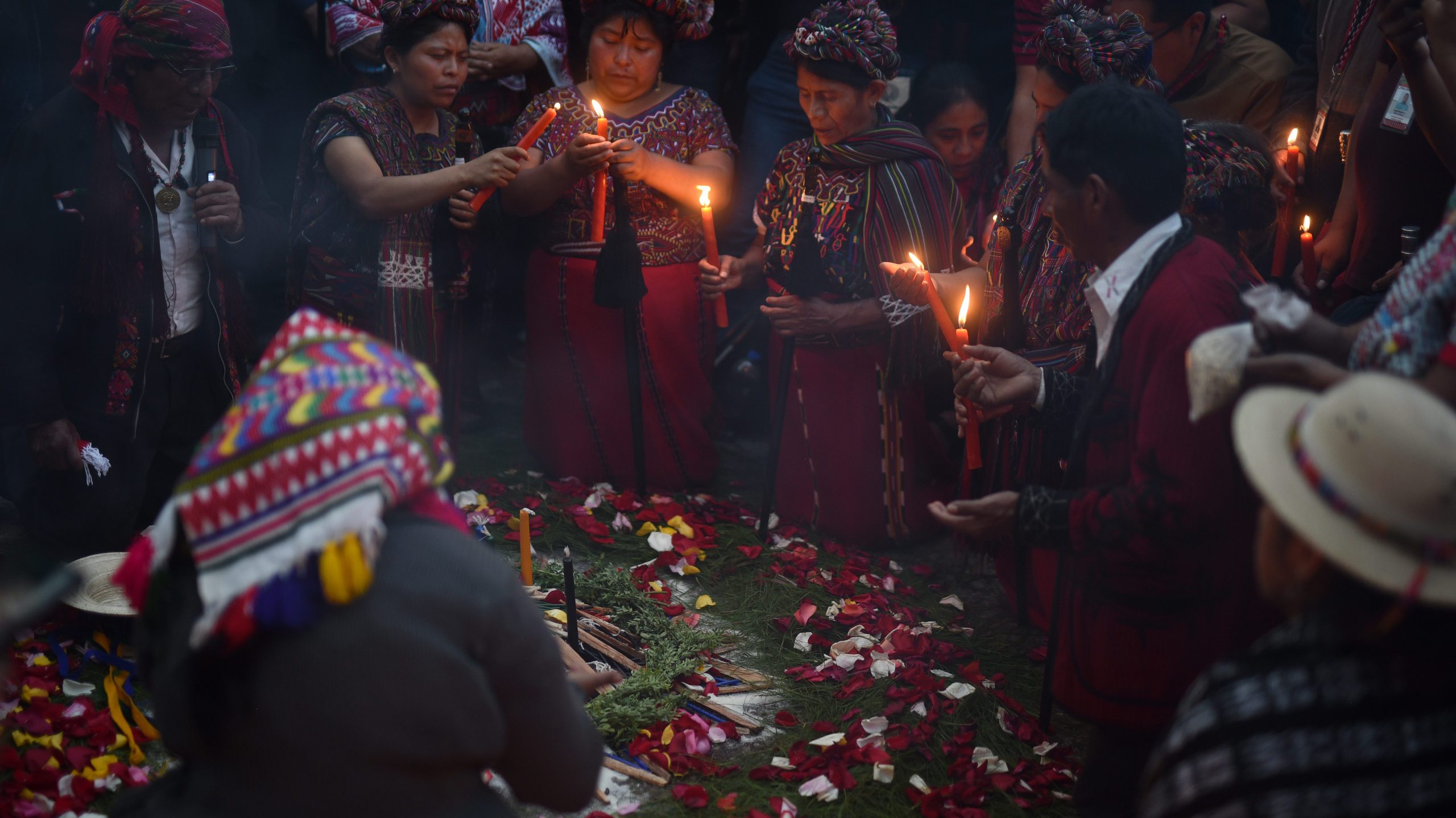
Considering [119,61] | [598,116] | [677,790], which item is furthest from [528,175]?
[677,790]

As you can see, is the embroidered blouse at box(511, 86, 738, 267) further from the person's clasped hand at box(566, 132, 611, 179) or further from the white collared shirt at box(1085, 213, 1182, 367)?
the white collared shirt at box(1085, 213, 1182, 367)

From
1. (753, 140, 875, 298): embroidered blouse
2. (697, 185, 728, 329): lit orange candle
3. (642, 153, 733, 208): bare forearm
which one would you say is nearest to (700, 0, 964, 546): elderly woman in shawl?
(753, 140, 875, 298): embroidered blouse

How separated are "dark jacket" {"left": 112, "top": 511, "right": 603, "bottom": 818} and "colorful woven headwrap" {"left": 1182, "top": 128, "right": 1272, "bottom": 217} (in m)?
2.62

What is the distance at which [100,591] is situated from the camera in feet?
11.8

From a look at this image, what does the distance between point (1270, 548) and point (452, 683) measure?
129 centimetres

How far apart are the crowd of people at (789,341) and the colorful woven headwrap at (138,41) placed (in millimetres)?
14

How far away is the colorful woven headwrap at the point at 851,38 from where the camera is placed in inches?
172

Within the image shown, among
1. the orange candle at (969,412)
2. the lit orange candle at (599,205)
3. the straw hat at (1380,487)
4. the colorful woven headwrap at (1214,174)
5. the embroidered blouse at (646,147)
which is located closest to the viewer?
the straw hat at (1380,487)

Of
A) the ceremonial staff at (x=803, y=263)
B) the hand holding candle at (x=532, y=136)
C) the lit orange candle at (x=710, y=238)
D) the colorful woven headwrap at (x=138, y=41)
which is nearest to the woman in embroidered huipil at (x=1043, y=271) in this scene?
the ceremonial staff at (x=803, y=263)

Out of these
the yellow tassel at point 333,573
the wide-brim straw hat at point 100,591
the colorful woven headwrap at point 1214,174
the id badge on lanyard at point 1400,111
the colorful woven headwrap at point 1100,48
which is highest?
the colorful woven headwrap at point 1100,48

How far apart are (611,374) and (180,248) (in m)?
2.05

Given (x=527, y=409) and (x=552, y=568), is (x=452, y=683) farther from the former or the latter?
(x=527, y=409)

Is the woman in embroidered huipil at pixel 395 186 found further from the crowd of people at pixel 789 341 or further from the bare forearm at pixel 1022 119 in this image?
the bare forearm at pixel 1022 119

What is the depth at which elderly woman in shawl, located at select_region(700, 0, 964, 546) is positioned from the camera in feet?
14.8
